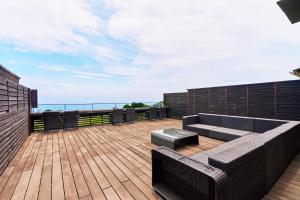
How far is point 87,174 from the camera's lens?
246 cm

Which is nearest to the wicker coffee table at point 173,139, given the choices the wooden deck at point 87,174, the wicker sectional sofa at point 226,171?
the wooden deck at point 87,174

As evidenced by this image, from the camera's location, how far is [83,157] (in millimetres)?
3234

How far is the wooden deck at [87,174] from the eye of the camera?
6.36 ft

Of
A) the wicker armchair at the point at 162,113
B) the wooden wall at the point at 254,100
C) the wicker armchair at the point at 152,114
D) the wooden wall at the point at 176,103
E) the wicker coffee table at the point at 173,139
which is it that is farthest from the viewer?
the wicker armchair at the point at 162,113

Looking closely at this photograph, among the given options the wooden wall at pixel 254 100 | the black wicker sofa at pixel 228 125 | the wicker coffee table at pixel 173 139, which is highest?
the wooden wall at pixel 254 100

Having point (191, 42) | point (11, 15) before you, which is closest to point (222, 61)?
point (191, 42)

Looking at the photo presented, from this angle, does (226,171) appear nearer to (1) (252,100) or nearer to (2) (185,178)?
(2) (185,178)

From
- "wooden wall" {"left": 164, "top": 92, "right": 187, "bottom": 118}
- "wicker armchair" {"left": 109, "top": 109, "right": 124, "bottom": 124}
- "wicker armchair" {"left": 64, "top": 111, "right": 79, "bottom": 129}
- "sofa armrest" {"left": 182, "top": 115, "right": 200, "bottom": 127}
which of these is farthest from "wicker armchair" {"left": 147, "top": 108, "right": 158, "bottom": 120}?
"wicker armchair" {"left": 64, "top": 111, "right": 79, "bottom": 129}

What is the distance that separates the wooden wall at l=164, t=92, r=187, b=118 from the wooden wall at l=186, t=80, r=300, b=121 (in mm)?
671

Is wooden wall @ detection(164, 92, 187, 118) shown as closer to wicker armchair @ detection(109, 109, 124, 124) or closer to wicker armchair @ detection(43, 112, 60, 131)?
wicker armchair @ detection(109, 109, 124, 124)

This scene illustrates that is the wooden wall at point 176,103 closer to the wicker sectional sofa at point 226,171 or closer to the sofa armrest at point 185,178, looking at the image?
the wicker sectional sofa at point 226,171

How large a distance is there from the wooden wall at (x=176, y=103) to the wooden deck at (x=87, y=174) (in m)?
4.93

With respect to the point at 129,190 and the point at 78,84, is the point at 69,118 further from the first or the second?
the point at 78,84

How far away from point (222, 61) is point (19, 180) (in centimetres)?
1073
